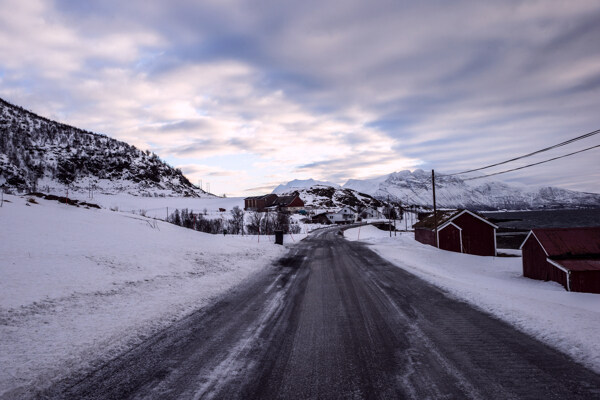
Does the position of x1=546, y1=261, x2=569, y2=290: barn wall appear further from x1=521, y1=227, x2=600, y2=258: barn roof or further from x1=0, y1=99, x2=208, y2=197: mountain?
x1=0, y1=99, x2=208, y2=197: mountain

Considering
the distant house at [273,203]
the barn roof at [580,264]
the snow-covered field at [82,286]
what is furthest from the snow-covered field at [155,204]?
the barn roof at [580,264]

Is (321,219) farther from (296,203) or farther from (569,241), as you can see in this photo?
(569,241)

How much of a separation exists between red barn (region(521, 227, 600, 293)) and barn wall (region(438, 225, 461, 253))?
1105 centimetres

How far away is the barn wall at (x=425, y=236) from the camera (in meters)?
37.0

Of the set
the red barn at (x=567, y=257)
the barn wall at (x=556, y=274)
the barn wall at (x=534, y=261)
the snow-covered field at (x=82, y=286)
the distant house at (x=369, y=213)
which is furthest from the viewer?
the distant house at (x=369, y=213)

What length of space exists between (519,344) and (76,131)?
161230 mm

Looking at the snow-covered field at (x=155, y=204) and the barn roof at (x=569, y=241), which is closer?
the barn roof at (x=569, y=241)

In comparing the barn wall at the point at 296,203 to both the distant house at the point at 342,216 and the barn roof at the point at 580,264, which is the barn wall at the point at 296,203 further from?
the barn roof at the point at 580,264

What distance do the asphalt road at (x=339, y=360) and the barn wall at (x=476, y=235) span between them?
2947cm

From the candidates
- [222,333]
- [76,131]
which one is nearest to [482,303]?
[222,333]

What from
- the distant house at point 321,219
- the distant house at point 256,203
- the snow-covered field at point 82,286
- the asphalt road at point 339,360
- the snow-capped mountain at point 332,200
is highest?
the snow-capped mountain at point 332,200

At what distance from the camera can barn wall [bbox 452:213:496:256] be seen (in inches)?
1329

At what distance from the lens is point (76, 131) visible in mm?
129250

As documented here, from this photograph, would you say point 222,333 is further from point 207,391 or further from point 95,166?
point 95,166
